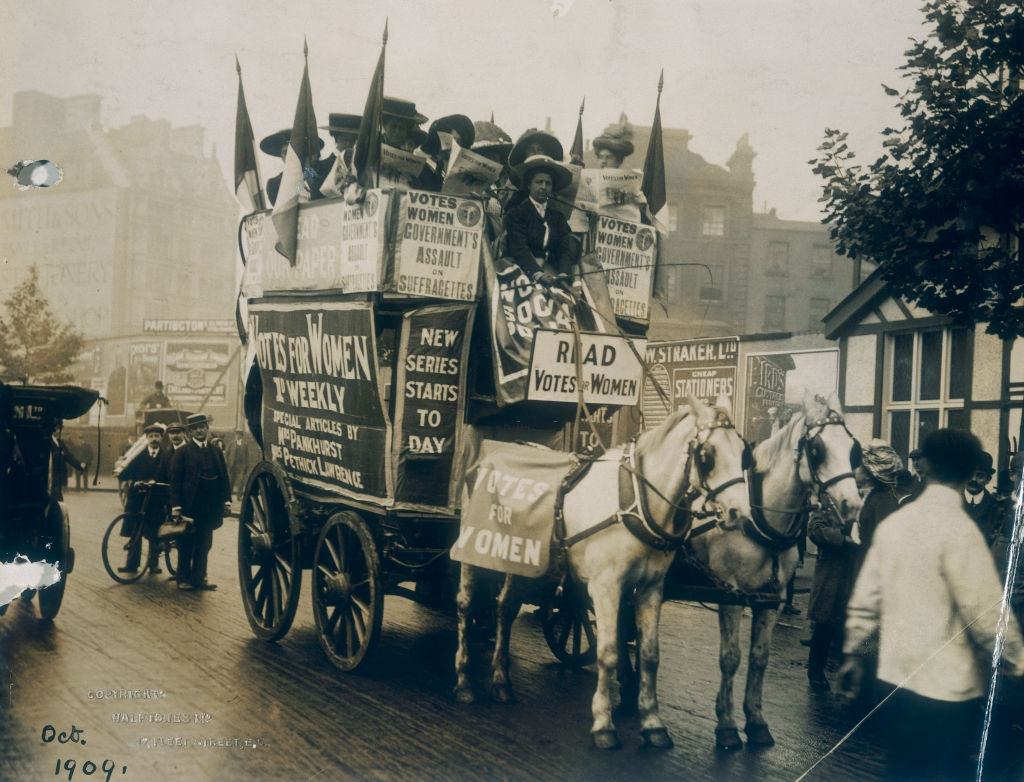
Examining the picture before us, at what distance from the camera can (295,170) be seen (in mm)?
6809

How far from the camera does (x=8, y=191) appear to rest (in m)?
6.38

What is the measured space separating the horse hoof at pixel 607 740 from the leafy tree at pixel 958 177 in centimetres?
318

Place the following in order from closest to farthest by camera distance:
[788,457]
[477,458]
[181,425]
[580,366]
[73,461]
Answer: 1. [788,457]
2. [580,366]
3. [477,458]
4. [73,461]
5. [181,425]

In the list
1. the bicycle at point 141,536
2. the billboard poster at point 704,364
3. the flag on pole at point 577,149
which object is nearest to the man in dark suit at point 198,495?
the bicycle at point 141,536

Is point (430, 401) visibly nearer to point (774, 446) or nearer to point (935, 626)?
point (774, 446)

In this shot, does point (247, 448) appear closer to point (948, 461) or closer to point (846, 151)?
point (846, 151)

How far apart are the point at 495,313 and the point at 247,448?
21.0ft

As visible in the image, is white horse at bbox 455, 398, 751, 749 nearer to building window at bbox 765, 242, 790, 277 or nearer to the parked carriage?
building window at bbox 765, 242, 790, 277

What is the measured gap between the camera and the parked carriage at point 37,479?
7047 millimetres

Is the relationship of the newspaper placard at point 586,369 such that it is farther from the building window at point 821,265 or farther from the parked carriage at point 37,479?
the parked carriage at point 37,479

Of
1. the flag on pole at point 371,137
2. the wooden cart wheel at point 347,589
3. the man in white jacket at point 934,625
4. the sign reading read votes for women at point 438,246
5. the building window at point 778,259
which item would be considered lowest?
the wooden cart wheel at point 347,589

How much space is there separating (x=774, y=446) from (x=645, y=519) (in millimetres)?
970

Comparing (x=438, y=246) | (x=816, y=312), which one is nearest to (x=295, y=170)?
(x=438, y=246)

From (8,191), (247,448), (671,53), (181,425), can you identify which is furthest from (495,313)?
(247,448)
